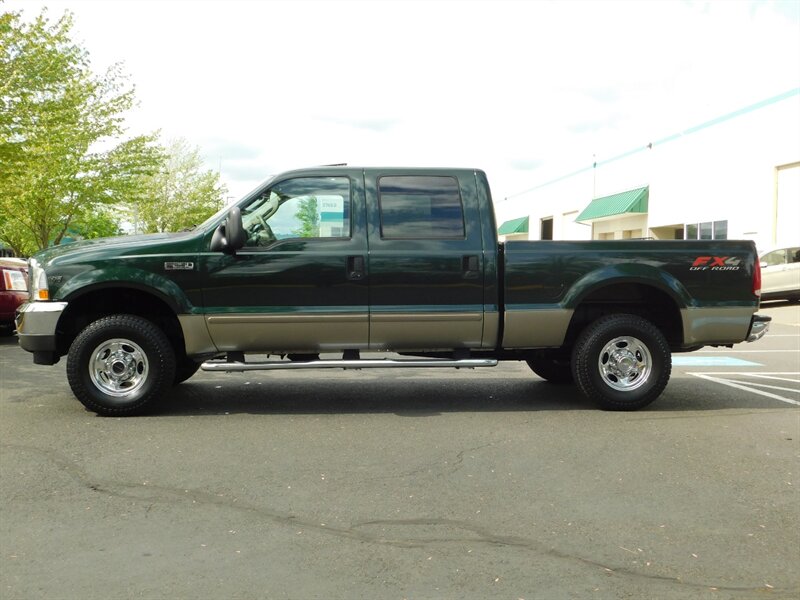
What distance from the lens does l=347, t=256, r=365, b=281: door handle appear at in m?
6.84

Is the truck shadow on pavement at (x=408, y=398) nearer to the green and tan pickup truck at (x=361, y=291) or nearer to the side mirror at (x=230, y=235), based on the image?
the green and tan pickup truck at (x=361, y=291)

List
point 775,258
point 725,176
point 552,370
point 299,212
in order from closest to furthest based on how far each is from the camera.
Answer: point 299,212
point 552,370
point 775,258
point 725,176

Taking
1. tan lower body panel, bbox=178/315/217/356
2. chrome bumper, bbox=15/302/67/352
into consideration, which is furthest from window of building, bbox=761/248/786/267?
chrome bumper, bbox=15/302/67/352

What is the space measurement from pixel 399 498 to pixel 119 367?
3367mm

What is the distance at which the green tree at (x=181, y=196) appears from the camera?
169 ft

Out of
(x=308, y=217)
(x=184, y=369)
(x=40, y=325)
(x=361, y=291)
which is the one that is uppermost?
(x=308, y=217)

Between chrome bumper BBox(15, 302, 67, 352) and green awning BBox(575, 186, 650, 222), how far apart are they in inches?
1149

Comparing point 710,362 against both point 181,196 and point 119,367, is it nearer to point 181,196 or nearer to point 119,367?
point 119,367

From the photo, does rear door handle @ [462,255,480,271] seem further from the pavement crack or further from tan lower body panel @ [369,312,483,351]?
the pavement crack

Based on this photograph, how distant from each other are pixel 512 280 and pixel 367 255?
4.33 ft

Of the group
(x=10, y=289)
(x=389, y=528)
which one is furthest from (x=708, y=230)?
(x=389, y=528)

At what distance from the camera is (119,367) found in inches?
267

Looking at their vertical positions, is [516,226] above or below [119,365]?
above

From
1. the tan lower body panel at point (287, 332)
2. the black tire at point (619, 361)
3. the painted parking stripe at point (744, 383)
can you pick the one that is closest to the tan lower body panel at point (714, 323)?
the black tire at point (619, 361)
